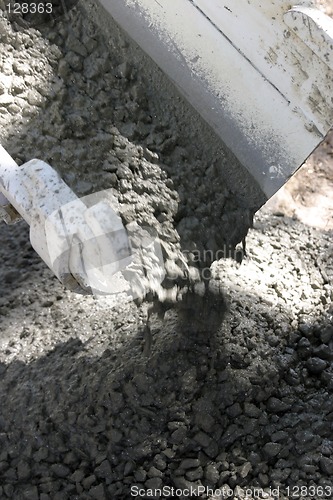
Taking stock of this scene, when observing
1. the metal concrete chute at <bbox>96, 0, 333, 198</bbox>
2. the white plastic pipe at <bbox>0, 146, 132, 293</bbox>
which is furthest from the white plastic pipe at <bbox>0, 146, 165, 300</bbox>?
the metal concrete chute at <bbox>96, 0, 333, 198</bbox>

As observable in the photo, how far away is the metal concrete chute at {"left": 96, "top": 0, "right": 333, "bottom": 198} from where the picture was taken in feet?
6.14

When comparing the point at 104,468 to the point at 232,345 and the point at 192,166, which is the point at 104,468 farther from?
the point at 192,166

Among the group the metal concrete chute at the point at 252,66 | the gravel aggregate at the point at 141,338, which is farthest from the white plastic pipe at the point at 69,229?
the metal concrete chute at the point at 252,66

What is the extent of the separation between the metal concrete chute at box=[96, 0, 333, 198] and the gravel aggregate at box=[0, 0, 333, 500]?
0.06m

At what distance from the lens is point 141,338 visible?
2098 mm

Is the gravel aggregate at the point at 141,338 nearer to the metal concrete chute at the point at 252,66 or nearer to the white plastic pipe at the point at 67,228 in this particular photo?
the metal concrete chute at the point at 252,66

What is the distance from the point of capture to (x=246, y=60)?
1998 mm

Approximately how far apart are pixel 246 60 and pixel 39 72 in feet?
1.98

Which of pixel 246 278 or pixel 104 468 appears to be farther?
pixel 246 278

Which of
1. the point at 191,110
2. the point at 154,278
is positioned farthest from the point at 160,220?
the point at 191,110

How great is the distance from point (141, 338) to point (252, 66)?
749 millimetres

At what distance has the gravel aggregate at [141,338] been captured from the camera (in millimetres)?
1928

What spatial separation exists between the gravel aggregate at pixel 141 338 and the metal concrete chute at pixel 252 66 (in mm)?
61

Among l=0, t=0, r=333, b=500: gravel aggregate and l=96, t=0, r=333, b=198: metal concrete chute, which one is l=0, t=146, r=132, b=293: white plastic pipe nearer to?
l=0, t=0, r=333, b=500: gravel aggregate
